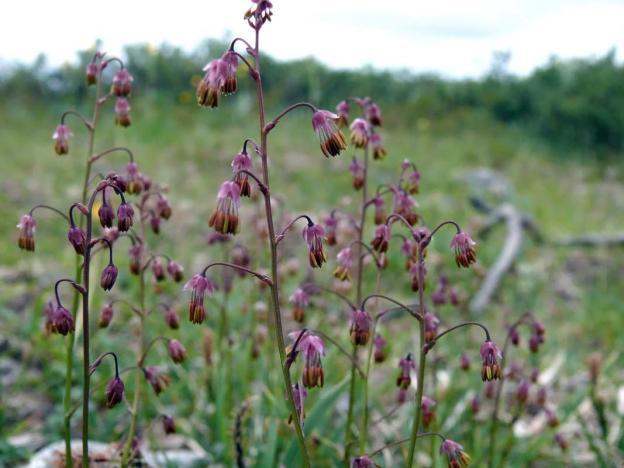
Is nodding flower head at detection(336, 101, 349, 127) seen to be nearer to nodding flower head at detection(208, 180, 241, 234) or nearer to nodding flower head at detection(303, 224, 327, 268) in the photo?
nodding flower head at detection(303, 224, 327, 268)

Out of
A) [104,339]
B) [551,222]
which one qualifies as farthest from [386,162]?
[104,339]

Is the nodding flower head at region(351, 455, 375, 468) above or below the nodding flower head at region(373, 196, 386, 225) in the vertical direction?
below

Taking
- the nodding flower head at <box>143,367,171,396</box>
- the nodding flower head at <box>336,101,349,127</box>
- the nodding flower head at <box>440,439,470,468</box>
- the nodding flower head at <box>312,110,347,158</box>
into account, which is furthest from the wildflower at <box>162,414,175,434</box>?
the nodding flower head at <box>312,110,347,158</box>

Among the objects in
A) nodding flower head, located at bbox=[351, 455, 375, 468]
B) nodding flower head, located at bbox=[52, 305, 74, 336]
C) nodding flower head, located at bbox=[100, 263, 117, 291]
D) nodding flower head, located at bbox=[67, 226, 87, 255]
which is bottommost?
nodding flower head, located at bbox=[351, 455, 375, 468]

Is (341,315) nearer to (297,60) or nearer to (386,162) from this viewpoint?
(386,162)

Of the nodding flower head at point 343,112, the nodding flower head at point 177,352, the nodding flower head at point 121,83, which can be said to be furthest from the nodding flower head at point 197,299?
the nodding flower head at point 121,83

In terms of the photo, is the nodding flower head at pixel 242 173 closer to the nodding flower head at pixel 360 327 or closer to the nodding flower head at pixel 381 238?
the nodding flower head at pixel 360 327

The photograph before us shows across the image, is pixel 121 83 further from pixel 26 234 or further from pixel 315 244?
pixel 315 244
